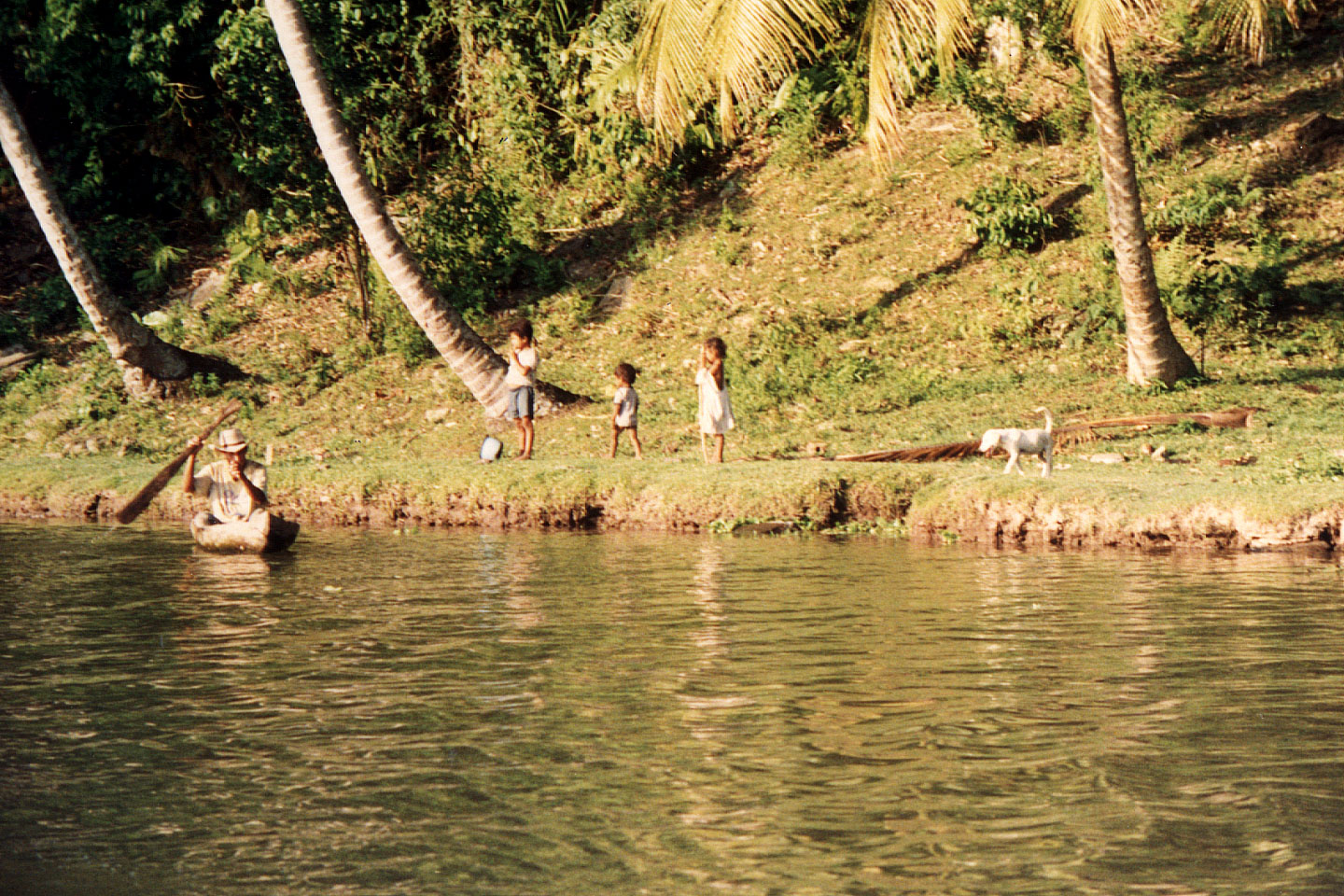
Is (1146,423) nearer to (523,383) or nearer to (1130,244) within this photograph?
(1130,244)

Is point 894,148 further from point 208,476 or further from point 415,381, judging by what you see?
point 415,381

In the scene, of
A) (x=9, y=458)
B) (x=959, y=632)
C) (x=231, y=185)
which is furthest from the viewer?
(x=231, y=185)

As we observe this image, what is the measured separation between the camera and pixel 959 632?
835cm

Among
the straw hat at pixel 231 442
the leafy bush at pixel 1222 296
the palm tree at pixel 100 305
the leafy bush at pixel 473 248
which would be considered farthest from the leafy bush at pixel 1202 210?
the palm tree at pixel 100 305

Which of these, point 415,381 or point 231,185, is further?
point 231,185

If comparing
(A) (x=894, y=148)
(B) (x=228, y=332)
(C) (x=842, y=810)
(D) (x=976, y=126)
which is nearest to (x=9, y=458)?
(B) (x=228, y=332)

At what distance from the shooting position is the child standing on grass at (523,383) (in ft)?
54.0

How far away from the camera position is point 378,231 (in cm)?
1791

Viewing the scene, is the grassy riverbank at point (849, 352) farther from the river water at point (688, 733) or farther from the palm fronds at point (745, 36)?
the palm fronds at point (745, 36)

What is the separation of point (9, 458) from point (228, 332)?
4.95 meters

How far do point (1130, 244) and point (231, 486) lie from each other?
33.7 feet

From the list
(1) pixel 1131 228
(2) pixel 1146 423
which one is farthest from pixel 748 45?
(2) pixel 1146 423

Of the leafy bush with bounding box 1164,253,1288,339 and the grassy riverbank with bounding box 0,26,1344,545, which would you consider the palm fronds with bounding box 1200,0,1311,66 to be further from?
the leafy bush with bounding box 1164,253,1288,339

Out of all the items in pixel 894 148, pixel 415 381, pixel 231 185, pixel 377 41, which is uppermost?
pixel 377 41
